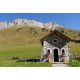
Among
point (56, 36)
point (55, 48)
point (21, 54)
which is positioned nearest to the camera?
point (21, 54)

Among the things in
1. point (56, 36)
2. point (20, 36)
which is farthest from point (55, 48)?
point (20, 36)

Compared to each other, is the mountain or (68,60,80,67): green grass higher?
the mountain

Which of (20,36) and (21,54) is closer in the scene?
(20,36)

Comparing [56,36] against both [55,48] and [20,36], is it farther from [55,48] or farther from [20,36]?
[20,36]

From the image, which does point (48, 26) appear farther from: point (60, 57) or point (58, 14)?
point (60, 57)

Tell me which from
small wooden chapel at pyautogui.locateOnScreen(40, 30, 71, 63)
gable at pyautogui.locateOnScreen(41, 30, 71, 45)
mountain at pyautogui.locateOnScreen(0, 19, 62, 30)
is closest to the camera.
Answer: mountain at pyautogui.locateOnScreen(0, 19, 62, 30)

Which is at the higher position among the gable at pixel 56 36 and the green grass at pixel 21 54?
the gable at pixel 56 36

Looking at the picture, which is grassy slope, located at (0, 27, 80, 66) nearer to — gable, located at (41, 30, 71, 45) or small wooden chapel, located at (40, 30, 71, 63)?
gable, located at (41, 30, 71, 45)

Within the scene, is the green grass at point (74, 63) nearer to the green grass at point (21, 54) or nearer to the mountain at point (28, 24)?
the green grass at point (21, 54)

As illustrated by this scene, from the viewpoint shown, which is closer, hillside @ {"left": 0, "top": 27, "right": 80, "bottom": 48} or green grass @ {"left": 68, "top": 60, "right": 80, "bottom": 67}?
green grass @ {"left": 68, "top": 60, "right": 80, "bottom": 67}

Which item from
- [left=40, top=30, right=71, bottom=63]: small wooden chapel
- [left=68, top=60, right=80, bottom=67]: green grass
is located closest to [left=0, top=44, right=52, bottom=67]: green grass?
[left=40, top=30, right=71, bottom=63]: small wooden chapel

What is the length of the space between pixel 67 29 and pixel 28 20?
6.83ft

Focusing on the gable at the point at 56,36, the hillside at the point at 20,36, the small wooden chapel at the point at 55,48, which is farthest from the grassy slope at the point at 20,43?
the small wooden chapel at the point at 55,48
